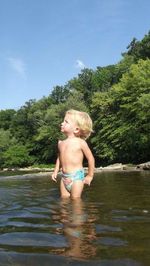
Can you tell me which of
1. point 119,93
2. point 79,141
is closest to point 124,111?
point 119,93

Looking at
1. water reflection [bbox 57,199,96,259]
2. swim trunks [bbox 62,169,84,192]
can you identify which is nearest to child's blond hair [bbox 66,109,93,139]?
swim trunks [bbox 62,169,84,192]

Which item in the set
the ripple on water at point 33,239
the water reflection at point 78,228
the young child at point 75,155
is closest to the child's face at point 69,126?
the young child at point 75,155

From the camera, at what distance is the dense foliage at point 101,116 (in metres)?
48.8

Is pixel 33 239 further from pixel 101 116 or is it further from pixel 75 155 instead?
pixel 101 116

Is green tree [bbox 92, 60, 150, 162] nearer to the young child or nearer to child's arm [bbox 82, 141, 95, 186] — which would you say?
the young child

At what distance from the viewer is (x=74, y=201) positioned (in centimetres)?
740

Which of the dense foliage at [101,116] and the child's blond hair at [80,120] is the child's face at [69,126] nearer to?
the child's blond hair at [80,120]

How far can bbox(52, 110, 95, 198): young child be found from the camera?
24.9ft

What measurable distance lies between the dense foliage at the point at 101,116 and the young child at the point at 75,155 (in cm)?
3531

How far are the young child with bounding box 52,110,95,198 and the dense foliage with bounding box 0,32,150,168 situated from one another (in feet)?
116

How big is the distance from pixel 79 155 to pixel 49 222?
2.32m

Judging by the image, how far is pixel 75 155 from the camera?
25.2 ft

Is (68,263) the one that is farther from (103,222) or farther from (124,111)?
(124,111)

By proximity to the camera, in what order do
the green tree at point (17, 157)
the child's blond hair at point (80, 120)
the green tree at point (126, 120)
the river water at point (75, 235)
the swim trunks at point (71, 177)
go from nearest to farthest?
the river water at point (75, 235)
the swim trunks at point (71, 177)
the child's blond hair at point (80, 120)
the green tree at point (126, 120)
the green tree at point (17, 157)
